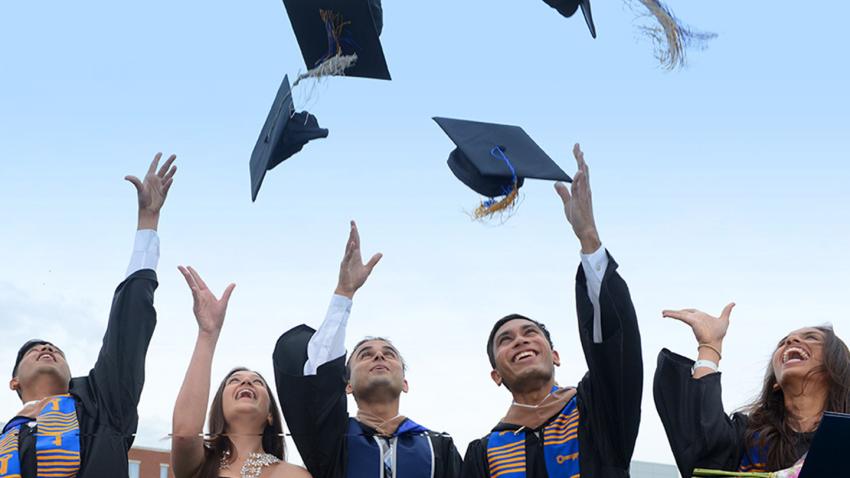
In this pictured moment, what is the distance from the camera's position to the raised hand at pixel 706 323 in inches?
171

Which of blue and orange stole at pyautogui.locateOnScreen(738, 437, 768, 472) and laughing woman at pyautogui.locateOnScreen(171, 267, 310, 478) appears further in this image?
laughing woman at pyautogui.locateOnScreen(171, 267, 310, 478)

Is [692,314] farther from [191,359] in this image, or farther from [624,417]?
[191,359]

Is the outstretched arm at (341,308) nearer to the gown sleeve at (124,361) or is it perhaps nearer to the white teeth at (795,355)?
the gown sleeve at (124,361)

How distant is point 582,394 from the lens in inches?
174

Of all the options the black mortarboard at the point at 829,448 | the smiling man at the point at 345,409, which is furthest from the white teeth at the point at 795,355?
the smiling man at the point at 345,409

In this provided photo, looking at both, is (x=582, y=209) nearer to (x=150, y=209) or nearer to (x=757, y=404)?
(x=757, y=404)

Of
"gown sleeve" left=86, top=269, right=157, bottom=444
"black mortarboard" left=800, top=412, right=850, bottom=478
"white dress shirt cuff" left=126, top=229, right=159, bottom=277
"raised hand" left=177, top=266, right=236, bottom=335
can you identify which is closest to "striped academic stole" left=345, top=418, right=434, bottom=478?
"raised hand" left=177, top=266, right=236, bottom=335

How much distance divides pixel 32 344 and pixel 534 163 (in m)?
2.47

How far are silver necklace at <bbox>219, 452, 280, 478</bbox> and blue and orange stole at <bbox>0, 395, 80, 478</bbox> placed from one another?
23.1 inches

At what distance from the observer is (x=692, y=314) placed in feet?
14.5

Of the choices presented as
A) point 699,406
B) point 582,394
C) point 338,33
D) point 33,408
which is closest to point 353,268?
point 582,394

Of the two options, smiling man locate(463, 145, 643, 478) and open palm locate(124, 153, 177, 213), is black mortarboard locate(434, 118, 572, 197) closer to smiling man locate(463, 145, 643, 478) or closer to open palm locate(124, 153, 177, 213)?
smiling man locate(463, 145, 643, 478)

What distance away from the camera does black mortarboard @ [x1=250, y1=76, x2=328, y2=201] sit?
557cm

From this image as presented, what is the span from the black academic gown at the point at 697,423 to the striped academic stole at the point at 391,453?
0.98 metres
